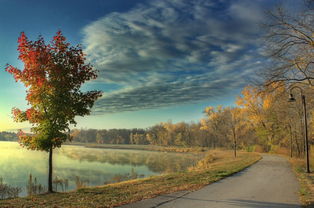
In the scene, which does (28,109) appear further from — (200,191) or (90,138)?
(90,138)

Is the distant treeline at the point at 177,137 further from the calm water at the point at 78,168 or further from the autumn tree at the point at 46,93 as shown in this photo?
the autumn tree at the point at 46,93

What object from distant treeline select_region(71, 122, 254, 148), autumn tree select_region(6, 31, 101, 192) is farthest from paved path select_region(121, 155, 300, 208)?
distant treeline select_region(71, 122, 254, 148)

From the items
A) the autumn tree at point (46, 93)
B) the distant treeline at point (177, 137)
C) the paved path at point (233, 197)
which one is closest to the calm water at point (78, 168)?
the autumn tree at point (46, 93)

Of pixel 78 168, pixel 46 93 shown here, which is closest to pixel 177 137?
pixel 78 168

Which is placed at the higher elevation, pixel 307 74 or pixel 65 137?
pixel 307 74

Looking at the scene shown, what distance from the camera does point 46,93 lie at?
445 inches

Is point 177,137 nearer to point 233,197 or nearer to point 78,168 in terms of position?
point 78,168

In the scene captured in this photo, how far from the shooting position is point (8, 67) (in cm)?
1134

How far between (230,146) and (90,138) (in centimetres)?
10122

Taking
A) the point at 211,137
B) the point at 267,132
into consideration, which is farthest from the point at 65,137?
the point at 211,137

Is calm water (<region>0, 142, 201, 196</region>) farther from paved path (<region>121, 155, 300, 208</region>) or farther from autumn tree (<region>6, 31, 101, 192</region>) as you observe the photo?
paved path (<region>121, 155, 300, 208</region>)

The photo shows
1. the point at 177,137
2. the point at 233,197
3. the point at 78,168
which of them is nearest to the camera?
the point at 233,197

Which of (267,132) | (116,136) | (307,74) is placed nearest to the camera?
(307,74)

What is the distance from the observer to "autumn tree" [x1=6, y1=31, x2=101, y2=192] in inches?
437
